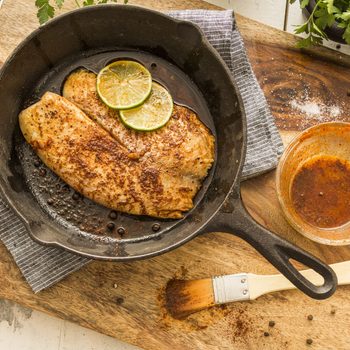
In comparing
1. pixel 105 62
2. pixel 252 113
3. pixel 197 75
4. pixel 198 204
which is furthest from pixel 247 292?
pixel 105 62

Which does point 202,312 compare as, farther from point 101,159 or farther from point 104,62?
point 104,62

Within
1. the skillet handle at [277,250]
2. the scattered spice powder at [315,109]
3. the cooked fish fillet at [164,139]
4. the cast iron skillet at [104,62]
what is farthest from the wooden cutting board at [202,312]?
the skillet handle at [277,250]

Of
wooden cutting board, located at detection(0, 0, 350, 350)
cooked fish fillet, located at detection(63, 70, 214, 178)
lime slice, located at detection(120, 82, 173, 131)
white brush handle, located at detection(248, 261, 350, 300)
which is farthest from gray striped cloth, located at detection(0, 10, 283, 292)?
white brush handle, located at detection(248, 261, 350, 300)

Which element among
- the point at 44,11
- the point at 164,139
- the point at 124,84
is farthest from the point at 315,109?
the point at 44,11

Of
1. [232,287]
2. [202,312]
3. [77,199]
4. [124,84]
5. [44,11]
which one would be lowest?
[202,312]

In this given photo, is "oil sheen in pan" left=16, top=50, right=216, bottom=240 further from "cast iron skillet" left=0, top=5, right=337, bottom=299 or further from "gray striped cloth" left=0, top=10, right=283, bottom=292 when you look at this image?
"gray striped cloth" left=0, top=10, right=283, bottom=292

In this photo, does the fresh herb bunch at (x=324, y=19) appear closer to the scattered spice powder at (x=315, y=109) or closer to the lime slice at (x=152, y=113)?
the scattered spice powder at (x=315, y=109)
